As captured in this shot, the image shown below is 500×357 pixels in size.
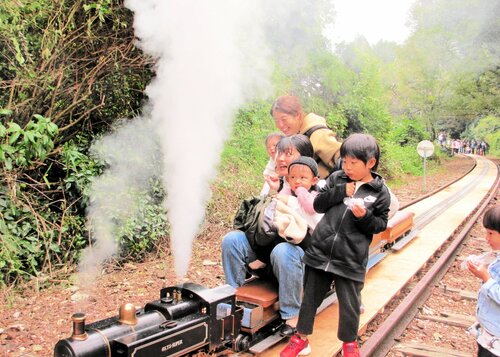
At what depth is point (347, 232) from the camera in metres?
2.89

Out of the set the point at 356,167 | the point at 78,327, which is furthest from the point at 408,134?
the point at 78,327

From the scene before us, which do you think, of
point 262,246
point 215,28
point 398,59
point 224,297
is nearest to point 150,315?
Result: point 224,297

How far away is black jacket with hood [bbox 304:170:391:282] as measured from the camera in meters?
2.87

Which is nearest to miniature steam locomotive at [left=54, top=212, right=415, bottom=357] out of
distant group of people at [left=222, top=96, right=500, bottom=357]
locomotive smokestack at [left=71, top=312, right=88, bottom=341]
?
locomotive smokestack at [left=71, top=312, right=88, bottom=341]

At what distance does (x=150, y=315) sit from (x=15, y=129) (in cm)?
235

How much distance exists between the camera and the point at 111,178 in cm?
487

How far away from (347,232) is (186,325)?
3.82 ft

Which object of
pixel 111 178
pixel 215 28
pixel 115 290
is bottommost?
pixel 115 290

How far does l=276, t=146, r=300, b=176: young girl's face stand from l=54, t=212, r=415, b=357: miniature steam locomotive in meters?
0.89

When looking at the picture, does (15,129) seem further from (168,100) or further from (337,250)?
(337,250)

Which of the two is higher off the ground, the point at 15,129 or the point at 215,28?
the point at 215,28

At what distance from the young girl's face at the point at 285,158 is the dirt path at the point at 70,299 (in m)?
1.90

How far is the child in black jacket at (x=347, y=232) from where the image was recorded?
2840 millimetres

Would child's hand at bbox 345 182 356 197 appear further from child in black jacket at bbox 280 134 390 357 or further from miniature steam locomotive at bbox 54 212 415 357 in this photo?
miniature steam locomotive at bbox 54 212 415 357
